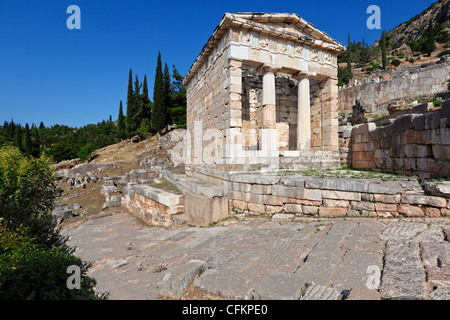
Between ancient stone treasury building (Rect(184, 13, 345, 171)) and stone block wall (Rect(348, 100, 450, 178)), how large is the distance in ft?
5.79

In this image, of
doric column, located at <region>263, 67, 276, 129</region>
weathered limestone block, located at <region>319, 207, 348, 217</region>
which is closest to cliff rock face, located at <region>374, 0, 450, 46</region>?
doric column, located at <region>263, 67, 276, 129</region>

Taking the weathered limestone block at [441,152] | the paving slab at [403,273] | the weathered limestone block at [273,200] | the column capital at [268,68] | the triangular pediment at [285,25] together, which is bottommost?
the paving slab at [403,273]

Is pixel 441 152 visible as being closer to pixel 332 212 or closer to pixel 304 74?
pixel 332 212

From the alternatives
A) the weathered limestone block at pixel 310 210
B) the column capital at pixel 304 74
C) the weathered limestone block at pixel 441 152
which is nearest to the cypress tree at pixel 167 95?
the column capital at pixel 304 74

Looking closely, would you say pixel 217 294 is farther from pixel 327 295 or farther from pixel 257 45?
pixel 257 45

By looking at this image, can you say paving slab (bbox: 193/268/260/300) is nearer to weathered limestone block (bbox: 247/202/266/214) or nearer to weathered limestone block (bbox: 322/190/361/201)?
weathered limestone block (bbox: 322/190/361/201)

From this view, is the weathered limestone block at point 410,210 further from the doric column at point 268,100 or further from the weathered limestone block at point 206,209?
the doric column at point 268,100

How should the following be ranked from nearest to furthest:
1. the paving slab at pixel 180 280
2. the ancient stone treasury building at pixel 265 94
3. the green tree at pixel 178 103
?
the paving slab at pixel 180 280
the ancient stone treasury building at pixel 265 94
the green tree at pixel 178 103

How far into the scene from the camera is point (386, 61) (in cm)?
3666

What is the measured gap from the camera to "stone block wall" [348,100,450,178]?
4.80m

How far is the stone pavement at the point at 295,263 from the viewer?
7.29ft

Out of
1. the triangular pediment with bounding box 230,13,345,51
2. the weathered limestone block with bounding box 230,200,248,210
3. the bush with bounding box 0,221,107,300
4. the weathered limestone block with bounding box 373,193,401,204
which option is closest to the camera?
the bush with bounding box 0,221,107,300

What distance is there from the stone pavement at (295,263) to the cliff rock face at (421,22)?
201ft

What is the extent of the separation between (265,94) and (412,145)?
4833 millimetres
